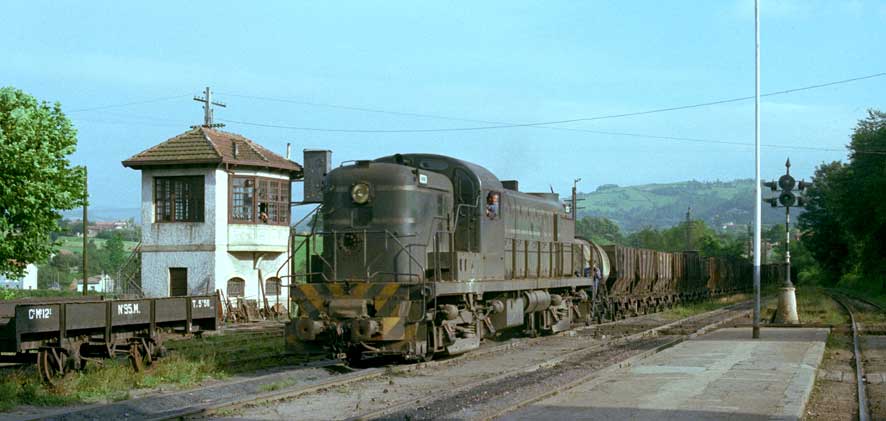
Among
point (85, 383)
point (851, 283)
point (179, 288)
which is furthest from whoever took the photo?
point (851, 283)

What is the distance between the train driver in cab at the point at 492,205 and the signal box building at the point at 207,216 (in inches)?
693

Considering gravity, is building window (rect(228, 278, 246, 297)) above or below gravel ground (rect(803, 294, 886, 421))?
above

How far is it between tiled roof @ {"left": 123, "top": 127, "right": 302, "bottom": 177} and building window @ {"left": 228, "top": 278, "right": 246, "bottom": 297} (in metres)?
4.52

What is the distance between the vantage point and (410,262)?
1494 centimetres

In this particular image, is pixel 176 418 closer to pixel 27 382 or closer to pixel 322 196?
pixel 27 382

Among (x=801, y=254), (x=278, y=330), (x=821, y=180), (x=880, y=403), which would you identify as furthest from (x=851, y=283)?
(x=880, y=403)

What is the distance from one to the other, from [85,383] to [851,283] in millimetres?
75709

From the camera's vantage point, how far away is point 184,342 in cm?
2167

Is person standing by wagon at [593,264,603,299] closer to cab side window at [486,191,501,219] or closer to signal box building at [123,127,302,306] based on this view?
cab side window at [486,191,501,219]

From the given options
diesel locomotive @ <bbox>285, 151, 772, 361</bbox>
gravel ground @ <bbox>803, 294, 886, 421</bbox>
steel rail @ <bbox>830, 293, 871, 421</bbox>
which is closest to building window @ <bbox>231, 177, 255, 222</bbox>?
diesel locomotive @ <bbox>285, 151, 772, 361</bbox>

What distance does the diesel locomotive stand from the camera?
47.1ft

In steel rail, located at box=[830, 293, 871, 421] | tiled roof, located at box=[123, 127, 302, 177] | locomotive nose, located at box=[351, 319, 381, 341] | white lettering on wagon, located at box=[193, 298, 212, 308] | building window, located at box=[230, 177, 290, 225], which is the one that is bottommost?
steel rail, located at box=[830, 293, 871, 421]

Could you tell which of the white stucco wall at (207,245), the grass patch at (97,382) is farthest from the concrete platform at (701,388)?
the white stucco wall at (207,245)

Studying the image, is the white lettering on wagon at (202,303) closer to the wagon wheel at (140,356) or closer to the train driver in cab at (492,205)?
the wagon wheel at (140,356)
